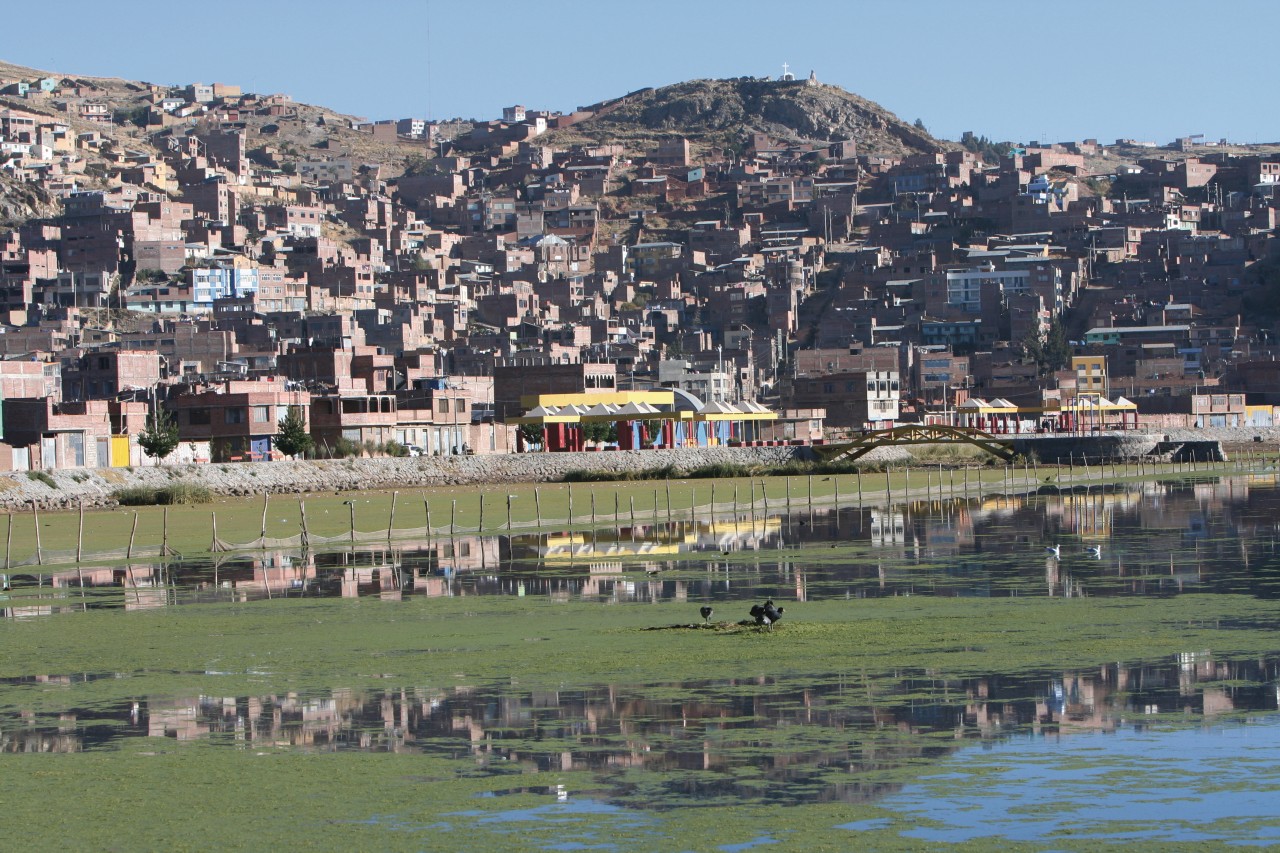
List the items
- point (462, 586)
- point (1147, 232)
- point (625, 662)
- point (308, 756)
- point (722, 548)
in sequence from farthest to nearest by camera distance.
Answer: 1. point (1147, 232)
2. point (722, 548)
3. point (462, 586)
4. point (625, 662)
5. point (308, 756)

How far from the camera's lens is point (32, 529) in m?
47.9

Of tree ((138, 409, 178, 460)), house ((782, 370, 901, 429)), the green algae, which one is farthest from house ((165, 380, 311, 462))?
the green algae

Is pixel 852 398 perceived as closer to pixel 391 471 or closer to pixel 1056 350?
pixel 1056 350

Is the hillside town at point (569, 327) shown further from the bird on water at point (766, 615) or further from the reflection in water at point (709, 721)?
the reflection in water at point (709, 721)

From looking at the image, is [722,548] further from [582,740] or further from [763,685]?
[582,740]

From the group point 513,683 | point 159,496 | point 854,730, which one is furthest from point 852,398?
point 854,730

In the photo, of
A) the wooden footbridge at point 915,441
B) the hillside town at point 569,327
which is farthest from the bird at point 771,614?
the wooden footbridge at point 915,441

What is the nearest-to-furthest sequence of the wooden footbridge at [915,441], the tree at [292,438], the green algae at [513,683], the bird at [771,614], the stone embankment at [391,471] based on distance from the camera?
the green algae at [513,683] < the bird at [771,614] < the stone embankment at [391,471] < the tree at [292,438] < the wooden footbridge at [915,441]

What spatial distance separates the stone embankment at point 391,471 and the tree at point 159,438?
3.73 m

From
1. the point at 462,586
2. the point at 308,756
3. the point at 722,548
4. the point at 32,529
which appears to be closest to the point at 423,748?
the point at 308,756

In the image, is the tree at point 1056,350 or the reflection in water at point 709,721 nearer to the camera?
the reflection in water at point 709,721

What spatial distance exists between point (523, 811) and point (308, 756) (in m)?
2.81

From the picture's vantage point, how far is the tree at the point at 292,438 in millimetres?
77438

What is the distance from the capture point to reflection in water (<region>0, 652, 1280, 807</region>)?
14.8 meters
